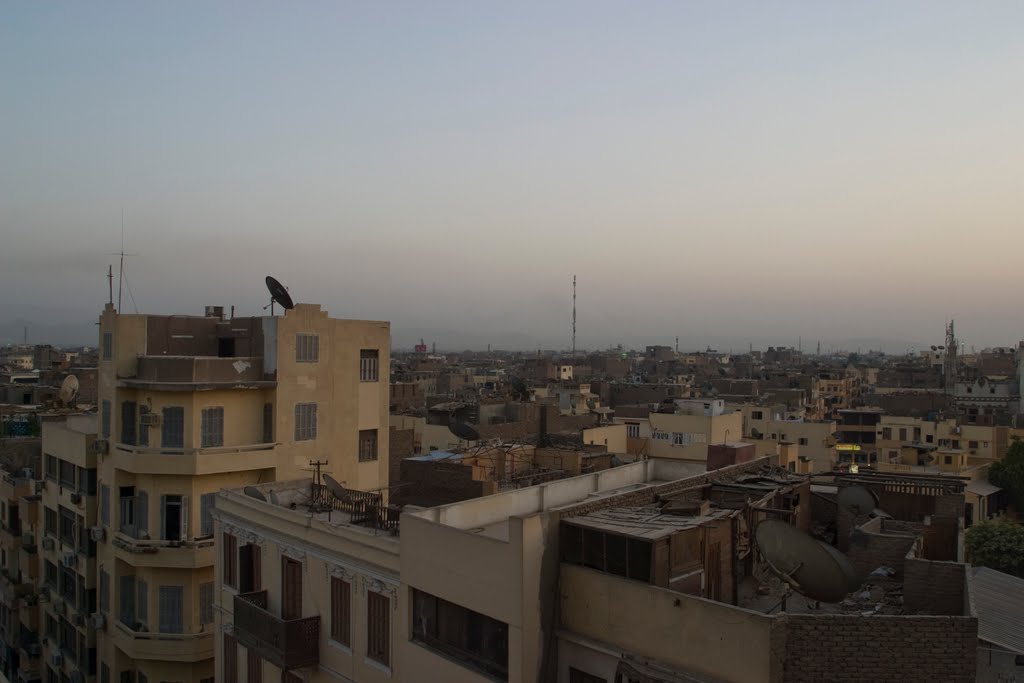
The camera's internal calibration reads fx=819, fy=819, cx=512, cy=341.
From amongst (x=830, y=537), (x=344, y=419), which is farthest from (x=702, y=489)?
(x=344, y=419)

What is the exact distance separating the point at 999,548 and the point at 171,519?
→ 29.4 meters

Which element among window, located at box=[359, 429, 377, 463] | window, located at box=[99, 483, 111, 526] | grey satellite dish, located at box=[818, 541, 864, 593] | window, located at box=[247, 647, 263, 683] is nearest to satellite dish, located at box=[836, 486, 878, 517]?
grey satellite dish, located at box=[818, 541, 864, 593]

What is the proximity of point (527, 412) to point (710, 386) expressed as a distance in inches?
2035

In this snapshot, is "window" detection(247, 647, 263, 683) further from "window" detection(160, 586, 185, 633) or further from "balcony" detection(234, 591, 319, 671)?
"window" detection(160, 586, 185, 633)

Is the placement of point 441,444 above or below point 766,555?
below

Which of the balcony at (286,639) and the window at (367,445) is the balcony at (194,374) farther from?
the balcony at (286,639)

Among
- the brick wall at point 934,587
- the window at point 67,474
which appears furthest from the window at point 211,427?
the brick wall at point 934,587

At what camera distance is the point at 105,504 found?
2311cm

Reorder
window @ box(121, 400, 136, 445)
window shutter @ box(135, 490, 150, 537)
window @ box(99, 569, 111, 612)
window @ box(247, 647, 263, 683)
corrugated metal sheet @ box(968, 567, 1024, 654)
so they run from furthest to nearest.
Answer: window @ box(99, 569, 111, 612)
window @ box(121, 400, 136, 445)
window shutter @ box(135, 490, 150, 537)
window @ box(247, 647, 263, 683)
corrugated metal sheet @ box(968, 567, 1024, 654)

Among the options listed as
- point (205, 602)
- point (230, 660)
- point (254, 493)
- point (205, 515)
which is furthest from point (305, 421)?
point (230, 660)

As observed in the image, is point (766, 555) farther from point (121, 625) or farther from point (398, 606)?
point (121, 625)

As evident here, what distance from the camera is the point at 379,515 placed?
14.5 meters

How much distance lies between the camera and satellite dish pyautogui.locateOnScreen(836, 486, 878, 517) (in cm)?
1511

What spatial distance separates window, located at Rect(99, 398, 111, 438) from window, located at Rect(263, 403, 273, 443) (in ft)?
14.6
